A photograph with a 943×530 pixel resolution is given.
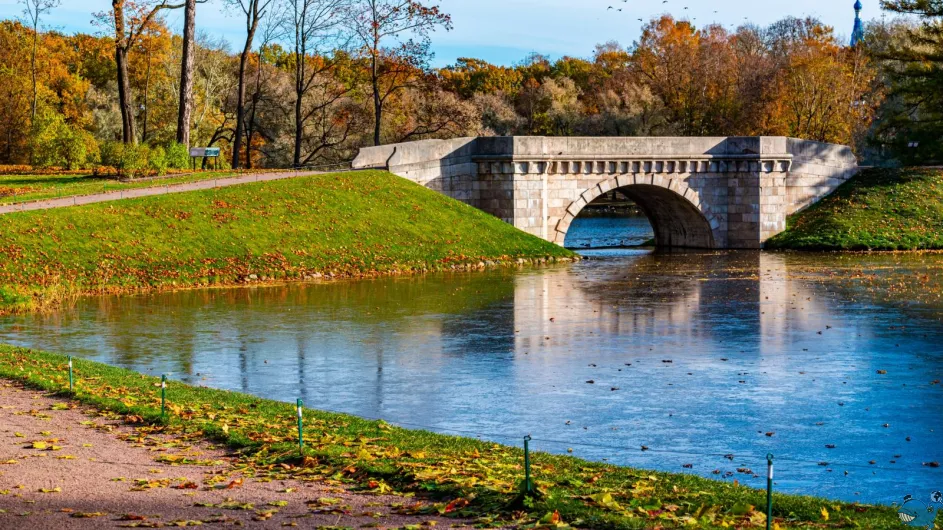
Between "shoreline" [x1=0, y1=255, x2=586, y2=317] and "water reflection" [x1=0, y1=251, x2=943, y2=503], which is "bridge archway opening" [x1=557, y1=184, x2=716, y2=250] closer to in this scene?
"shoreline" [x1=0, y1=255, x2=586, y2=317]

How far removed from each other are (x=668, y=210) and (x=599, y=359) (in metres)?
37.0

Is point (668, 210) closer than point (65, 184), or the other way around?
point (65, 184)

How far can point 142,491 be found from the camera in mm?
11055

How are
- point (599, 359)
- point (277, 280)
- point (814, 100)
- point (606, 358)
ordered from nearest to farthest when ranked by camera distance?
point (599, 359) < point (606, 358) < point (277, 280) < point (814, 100)

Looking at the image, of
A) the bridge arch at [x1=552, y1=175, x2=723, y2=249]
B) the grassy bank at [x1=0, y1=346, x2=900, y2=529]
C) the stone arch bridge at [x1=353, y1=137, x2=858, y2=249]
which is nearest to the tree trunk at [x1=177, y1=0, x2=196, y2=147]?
the stone arch bridge at [x1=353, y1=137, x2=858, y2=249]

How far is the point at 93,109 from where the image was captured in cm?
7756

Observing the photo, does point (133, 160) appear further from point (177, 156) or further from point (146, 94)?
point (146, 94)

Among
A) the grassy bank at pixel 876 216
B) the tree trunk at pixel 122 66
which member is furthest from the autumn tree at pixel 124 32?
the grassy bank at pixel 876 216

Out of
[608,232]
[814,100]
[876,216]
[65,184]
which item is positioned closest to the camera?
[65,184]

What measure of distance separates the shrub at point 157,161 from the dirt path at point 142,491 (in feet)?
115

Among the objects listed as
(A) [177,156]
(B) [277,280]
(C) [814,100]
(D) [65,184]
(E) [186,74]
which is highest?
(C) [814,100]

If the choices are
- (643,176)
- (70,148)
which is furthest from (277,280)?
(70,148)

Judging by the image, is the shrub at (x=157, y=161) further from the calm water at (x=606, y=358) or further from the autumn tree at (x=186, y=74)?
the calm water at (x=606, y=358)

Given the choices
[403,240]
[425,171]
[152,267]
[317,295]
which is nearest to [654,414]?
[317,295]
